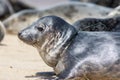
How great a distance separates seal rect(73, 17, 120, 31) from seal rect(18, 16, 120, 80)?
1.34 metres

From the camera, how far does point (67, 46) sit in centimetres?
470

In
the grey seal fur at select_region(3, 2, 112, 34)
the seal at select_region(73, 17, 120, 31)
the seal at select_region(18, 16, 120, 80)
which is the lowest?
the seal at select_region(18, 16, 120, 80)

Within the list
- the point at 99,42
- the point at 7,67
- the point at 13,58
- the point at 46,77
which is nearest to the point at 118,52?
the point at 99,42

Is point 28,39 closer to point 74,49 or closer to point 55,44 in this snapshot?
point 55,44

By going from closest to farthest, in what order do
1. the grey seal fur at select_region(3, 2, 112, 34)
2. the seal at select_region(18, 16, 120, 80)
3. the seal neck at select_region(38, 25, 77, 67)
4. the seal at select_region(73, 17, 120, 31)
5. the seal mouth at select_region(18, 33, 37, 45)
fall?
the seal at select_region(18, 16, 120, 80) → the seal neck at select_region(38, 25, 77, 67) → the seal mouth at select_region(18, 33, 37, 45) → the seal at select_region(73, 17, 120, 31) → the grey seal fur at select_region(3, 2, 112, 34)

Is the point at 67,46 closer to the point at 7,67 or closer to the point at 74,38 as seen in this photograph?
the point at 74,38

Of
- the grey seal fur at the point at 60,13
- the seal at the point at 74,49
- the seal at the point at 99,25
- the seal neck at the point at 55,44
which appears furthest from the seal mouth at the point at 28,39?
the grey seal fur at the point at 60,13

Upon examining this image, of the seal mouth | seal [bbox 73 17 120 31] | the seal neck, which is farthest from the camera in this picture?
seal [bbox 73 17 120 31]

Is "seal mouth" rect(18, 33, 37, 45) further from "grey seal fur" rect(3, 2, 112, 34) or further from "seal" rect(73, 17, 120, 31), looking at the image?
"grey seal fur" rect(3, 2, 112, 34)

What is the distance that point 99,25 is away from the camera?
615 centimetres

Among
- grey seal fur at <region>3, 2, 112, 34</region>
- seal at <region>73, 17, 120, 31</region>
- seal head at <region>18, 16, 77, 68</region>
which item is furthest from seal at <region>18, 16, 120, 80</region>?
grey seal fur at <region>3, 2, 112, 34</region>

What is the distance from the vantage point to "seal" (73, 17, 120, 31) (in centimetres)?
613

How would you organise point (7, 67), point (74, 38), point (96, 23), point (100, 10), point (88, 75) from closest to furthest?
point (88, 75)
point (74, 38)
point (7, 67)
point (96, 23)
point (100, 10)

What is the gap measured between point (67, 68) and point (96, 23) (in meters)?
1.82
